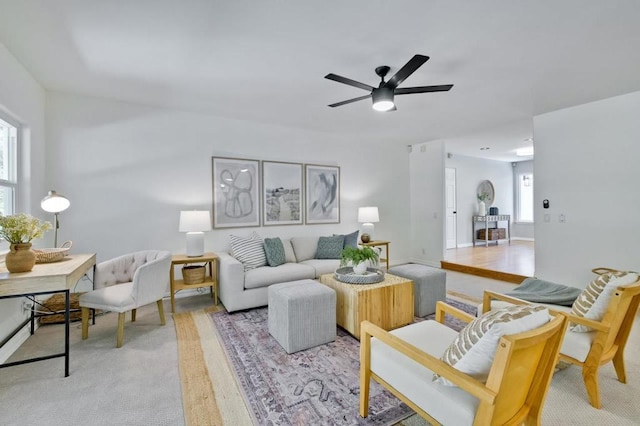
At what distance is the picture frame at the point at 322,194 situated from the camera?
4.86m

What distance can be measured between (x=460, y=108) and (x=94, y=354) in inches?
187

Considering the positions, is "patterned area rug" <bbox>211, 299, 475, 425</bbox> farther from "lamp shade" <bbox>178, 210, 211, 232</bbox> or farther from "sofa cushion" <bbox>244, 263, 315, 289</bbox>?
"lamp shade" <bbox>178, 210, 211, 232</bbox>

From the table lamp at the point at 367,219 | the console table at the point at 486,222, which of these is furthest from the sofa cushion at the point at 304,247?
the console table at the point at 486,222

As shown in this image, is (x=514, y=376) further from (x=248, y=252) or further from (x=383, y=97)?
(x=248, y=252)

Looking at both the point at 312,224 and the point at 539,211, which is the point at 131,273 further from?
the point at 539,211

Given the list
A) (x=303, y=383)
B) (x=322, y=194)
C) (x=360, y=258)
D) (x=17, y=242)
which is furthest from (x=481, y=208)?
(x=17, y=242)

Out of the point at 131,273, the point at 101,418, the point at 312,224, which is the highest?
the point at 312,224

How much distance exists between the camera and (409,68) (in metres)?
2.10

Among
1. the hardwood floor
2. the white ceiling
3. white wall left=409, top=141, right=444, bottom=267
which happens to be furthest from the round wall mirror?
the white ceiling

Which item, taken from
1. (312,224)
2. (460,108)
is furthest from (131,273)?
(460,108)

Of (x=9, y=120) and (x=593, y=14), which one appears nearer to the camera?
(x=593, y=14)

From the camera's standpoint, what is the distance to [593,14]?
1.95 meters

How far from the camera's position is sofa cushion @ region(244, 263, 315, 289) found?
3336 millimetres

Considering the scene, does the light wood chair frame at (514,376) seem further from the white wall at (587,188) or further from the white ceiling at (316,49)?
the white wall at (587,188)
